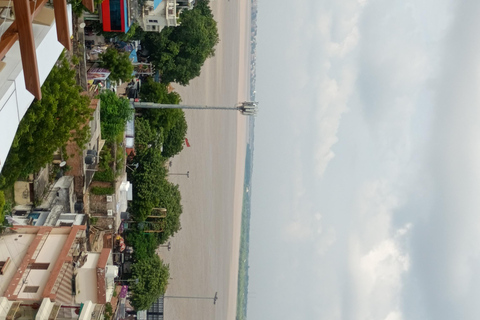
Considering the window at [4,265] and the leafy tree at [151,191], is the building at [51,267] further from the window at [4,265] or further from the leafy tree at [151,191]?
the leafy tree at [151,191]

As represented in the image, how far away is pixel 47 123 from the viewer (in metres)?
21.3

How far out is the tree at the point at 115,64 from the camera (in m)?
34.8

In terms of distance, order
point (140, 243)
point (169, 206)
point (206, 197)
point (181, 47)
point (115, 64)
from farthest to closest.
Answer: point (206, 197)
point (181, 47)
point (169, 206)
point (140, 243)
point (115, 64)

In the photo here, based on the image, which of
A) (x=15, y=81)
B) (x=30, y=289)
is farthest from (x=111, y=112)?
(x=15, y=81)

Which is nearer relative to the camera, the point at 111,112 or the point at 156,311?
the point at 111,112

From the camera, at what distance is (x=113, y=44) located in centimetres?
4028

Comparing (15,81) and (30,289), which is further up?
(15,81)

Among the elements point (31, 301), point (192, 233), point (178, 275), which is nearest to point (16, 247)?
point (31, 301)

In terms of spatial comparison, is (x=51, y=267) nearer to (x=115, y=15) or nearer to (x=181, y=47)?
(x=115, y=15)

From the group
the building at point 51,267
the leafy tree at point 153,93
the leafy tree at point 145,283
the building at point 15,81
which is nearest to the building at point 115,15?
the leafy tree at point 153,93

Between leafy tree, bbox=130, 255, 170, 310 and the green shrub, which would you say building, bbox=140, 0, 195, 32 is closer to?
the green shrub

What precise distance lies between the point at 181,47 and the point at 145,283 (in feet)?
79.3

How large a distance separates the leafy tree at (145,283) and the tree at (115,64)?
16429 mm

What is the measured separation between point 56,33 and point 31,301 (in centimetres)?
1663
